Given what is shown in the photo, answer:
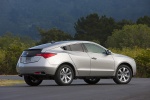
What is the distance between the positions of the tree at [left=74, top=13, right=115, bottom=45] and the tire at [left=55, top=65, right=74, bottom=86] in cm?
9975

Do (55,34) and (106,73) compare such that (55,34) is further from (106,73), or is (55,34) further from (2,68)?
(106,73)

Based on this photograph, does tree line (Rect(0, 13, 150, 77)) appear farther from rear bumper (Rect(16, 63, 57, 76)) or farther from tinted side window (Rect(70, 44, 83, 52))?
rear bumper (Rect(16, 63, 57, 76))

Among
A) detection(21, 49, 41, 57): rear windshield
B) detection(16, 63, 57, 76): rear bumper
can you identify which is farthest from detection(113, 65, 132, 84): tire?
detection(21, 49, 41, 57): rear windshield

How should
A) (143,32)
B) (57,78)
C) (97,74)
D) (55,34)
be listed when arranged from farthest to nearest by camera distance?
(55,34) → (143,32) → (97,74) → (57,78)

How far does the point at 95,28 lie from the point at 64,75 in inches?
4079

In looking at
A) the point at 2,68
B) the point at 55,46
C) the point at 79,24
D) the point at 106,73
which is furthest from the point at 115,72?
the point at 79,24

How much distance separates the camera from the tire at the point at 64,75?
15.6 meters

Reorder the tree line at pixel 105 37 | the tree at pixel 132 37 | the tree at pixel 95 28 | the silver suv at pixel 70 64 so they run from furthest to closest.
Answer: the tree at pixel 95 28
the tree at pixel 132 37
the tree line at pixel 105 37
the silver suv at pixel 70 64

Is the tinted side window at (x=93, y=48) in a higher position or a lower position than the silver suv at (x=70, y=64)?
higher

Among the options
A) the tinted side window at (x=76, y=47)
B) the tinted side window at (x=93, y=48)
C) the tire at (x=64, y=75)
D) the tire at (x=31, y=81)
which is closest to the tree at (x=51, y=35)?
the tinted side window at (x=93, y=48)

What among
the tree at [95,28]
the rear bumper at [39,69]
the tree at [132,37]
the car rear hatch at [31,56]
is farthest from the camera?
the tree at [95,28]

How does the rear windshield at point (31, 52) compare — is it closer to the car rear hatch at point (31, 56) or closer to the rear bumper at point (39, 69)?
the car rear hatch at point (31, 56)

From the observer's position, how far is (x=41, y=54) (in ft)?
51.8

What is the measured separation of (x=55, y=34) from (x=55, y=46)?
97892mm
